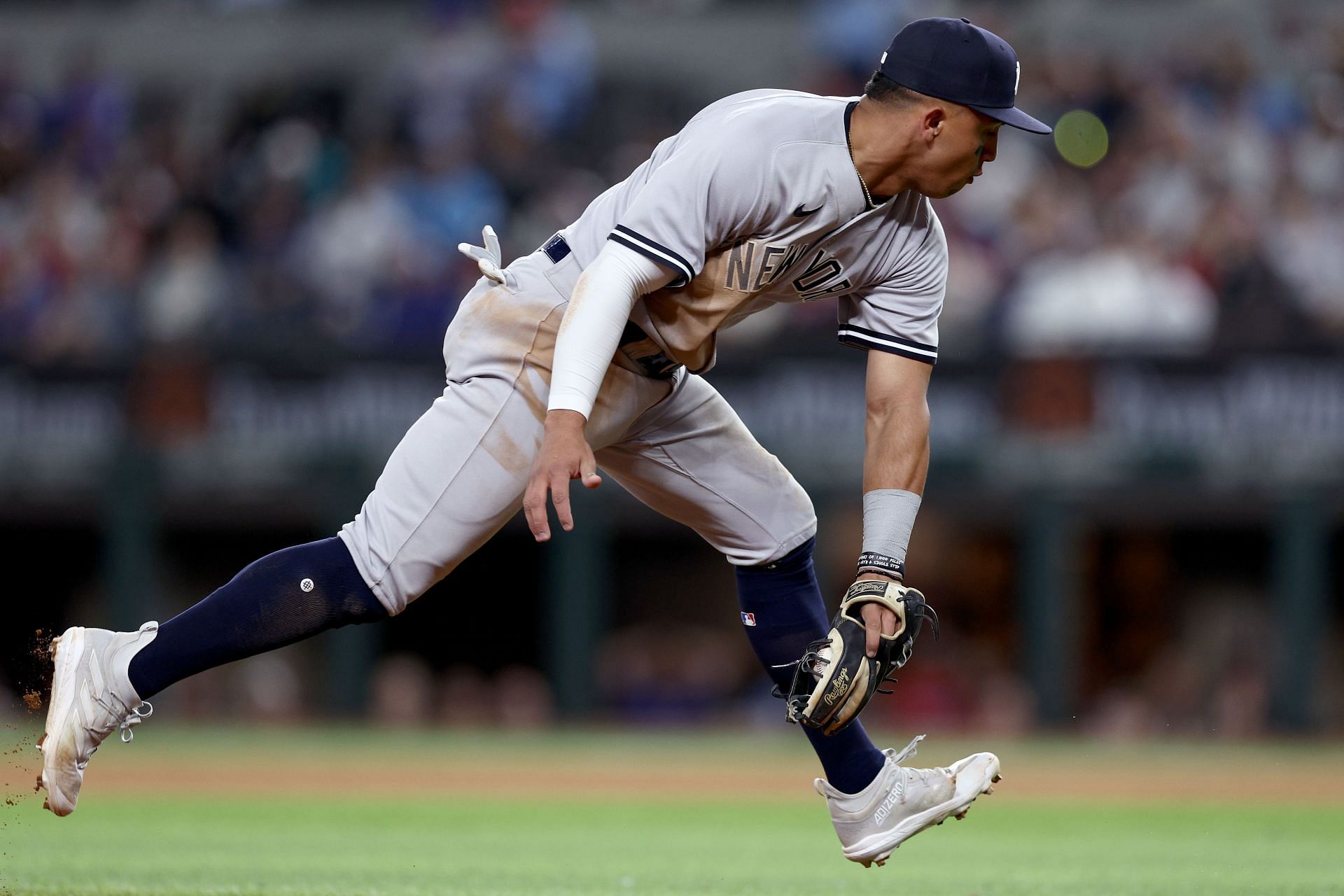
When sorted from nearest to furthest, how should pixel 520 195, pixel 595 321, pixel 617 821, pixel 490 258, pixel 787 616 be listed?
pixel 595 321 < pixel 490 258 < pixel 787 616 < pixel 617 821 < pixel 520 195

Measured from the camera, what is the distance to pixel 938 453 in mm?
10211

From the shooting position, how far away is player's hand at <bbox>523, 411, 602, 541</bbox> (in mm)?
3296

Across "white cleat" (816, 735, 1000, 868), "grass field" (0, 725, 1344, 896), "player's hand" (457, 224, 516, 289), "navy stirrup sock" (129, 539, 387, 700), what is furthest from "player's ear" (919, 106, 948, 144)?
"grass field" (0, 725, 1344, 896)

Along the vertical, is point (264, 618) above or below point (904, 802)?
above

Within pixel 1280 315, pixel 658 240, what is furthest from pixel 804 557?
pixel 1280 315

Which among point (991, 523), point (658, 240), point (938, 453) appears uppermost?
point (658, 240)

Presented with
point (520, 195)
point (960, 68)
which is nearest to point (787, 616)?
point (960, 68)

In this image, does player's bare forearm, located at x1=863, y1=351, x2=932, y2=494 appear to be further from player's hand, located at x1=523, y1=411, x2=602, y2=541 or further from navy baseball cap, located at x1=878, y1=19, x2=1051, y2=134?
player's hand, located at x1=523, y1=411, x2=602, y2=541

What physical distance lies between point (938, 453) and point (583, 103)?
449 cm

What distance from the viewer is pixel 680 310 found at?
375 cm

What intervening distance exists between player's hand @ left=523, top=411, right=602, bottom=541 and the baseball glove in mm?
713

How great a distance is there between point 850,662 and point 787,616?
0.44 meters

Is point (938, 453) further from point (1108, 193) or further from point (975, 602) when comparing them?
point (1108, 193)

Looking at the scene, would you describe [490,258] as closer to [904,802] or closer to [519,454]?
[519,454]
